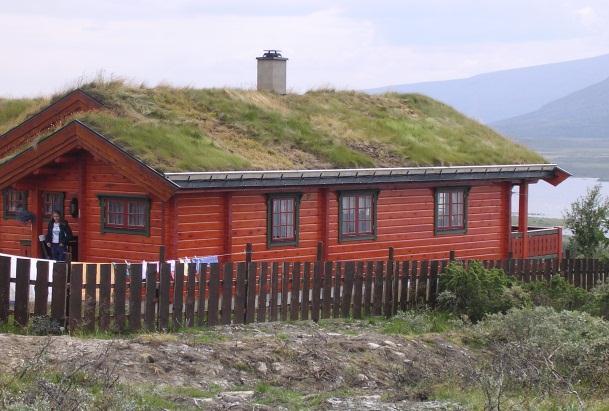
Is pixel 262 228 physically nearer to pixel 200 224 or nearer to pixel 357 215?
pixel 200 224

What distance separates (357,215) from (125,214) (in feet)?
18.5

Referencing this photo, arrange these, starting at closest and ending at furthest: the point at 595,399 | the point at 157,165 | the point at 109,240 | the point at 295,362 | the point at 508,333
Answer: the point at 595,399 → the point at 295,362 → the point at 508,333 → the point at 157,165 → the point at 109,240

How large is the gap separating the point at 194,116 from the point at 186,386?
14.9 metres

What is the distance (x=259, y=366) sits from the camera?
14.4 metres

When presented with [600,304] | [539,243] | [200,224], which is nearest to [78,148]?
[200,224]

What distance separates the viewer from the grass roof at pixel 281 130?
2436 centimetres

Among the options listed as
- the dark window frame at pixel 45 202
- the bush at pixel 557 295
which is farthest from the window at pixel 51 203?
the bush at pixel 557 295

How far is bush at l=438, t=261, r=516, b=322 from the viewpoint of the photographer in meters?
20.1

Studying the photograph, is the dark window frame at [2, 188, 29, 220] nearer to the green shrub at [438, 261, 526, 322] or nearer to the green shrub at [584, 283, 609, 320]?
the green shrub at [438, 261, 526, 322]

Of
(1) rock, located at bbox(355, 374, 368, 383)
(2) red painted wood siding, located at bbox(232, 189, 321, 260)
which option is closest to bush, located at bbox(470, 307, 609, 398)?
(1) rock, located at bbox(355, 374, 368, 383)

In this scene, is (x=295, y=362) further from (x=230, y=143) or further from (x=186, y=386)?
(x=230, y=143)

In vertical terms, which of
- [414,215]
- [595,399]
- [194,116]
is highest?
[194,116]

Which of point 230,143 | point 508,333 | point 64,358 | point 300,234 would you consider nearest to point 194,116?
point 230,143

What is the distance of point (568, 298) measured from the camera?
21141 millimetres
